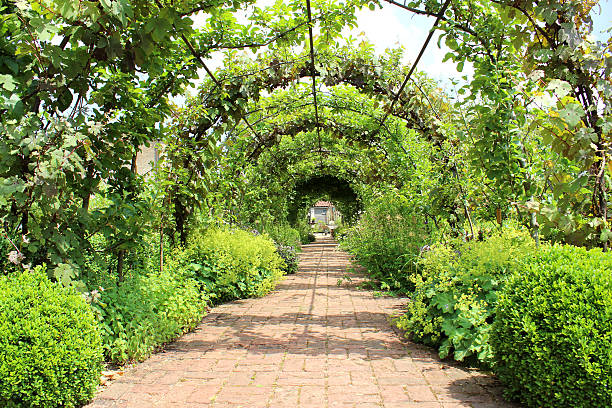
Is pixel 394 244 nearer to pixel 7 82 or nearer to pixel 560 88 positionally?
pixel 560 88

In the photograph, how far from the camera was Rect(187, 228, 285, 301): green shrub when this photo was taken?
20.1 feet

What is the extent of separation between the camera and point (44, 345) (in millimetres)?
2656

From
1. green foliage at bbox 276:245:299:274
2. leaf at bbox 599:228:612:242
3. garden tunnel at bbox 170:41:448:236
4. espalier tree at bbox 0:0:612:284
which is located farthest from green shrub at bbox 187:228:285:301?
leaf at bbox 599:228:612:242

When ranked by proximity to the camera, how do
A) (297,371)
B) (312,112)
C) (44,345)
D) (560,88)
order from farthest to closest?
1. (312,112)
2. (297,371)
3. (560,88)
4. (44,345)

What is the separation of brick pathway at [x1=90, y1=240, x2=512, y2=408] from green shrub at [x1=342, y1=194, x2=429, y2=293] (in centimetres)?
192

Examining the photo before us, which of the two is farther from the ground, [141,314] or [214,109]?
[214,109]

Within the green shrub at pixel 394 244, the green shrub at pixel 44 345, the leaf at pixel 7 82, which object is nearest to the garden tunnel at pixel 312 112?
the green shrub at pixel 394 244

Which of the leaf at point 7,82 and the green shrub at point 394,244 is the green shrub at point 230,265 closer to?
the green shrub at point 394,244

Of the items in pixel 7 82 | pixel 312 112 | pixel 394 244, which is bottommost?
pixel 394 244

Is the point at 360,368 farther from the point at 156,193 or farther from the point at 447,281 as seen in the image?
the point at 156,193

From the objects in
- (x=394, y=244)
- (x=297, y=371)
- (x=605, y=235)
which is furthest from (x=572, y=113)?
(x=394, y=244)

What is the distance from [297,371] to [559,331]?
1892 millimetres

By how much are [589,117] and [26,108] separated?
4.07m

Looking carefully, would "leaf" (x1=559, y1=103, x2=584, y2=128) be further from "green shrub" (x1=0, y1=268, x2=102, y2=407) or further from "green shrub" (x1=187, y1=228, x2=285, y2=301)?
"green shrub" (x1=187, y1=228, x2=285, y2=301)
